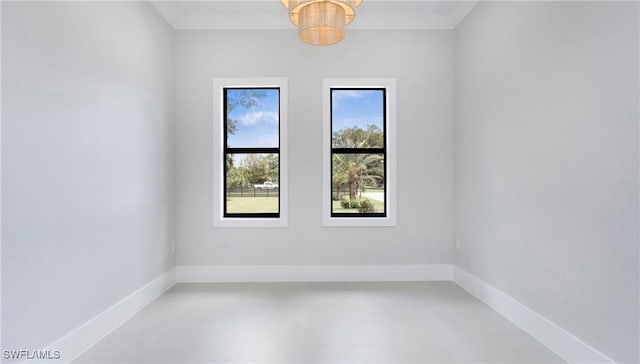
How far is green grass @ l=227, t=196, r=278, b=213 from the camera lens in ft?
13.3

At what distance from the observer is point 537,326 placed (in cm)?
246

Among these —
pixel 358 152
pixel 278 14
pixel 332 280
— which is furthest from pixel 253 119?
pixel 332 280

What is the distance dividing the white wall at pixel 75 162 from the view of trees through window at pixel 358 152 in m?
2.04

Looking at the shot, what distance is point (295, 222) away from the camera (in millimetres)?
3936

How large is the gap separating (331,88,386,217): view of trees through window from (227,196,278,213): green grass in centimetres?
75

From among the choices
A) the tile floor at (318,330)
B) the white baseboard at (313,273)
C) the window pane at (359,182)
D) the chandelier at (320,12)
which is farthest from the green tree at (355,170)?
the chandelier at (320,12)

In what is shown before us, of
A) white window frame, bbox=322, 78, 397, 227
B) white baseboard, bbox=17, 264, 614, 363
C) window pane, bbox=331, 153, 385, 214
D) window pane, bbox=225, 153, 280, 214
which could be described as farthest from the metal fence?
white baseboard, bbox=17, 264, 614, 363

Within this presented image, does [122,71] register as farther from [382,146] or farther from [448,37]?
[448,37]

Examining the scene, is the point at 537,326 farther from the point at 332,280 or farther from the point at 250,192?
the point at 250,192

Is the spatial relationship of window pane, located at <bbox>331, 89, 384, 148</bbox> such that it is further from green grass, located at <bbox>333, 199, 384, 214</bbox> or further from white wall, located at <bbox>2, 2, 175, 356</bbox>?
white wall, located at <bbox>2, 2, 175, 356</bbox>

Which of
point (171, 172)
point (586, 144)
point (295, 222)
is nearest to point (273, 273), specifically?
point (295, 222)

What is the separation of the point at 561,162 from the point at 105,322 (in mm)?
3558

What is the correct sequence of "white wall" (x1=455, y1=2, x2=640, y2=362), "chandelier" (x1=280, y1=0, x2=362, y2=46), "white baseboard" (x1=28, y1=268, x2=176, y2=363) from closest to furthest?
"white wall" (x1=455, y1=2, x2=640, y2=362), "chandelier" (x1=280, y1=0, x2=362, y2=46), "white baseboard" (x1=28, y1=268, x2=176, y2=363)

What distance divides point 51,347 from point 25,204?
0.93m
